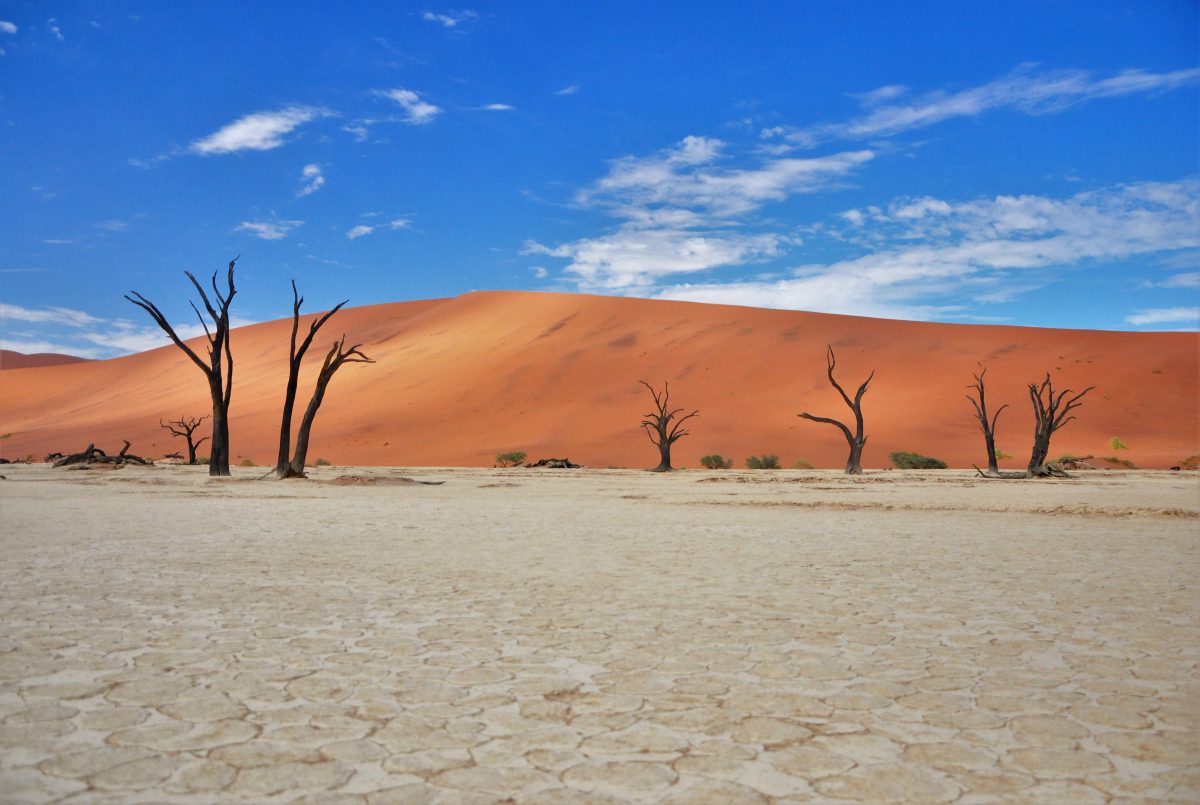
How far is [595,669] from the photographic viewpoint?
13.6 feet

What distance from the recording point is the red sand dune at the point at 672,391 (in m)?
41.4

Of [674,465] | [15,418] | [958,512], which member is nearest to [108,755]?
[958,512]

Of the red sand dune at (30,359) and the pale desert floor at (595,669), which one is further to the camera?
the red sand dune at (30,359)

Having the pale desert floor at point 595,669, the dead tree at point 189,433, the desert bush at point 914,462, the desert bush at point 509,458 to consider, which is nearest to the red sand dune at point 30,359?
the dead tree at point 189,433

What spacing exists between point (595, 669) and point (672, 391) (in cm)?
4473

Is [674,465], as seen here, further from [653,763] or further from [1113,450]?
[653,763]

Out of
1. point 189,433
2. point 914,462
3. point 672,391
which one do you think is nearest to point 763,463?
point 914,462

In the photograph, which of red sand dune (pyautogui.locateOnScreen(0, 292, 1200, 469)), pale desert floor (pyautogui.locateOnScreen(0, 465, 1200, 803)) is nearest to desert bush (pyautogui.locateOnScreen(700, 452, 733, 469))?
red sand dune (pyautogui.locateOnScreen(0, 292, 1200, 469))

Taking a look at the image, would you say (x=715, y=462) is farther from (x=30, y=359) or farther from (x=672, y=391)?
(x=30, y=359)

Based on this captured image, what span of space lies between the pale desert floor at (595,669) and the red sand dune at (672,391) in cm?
3066

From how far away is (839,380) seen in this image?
4928 cm

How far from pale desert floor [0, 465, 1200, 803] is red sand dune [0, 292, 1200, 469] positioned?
101 feet

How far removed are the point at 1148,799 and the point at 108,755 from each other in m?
3.32

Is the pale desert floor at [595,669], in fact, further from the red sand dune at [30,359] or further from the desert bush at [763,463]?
the red sand dune at [30,359]
